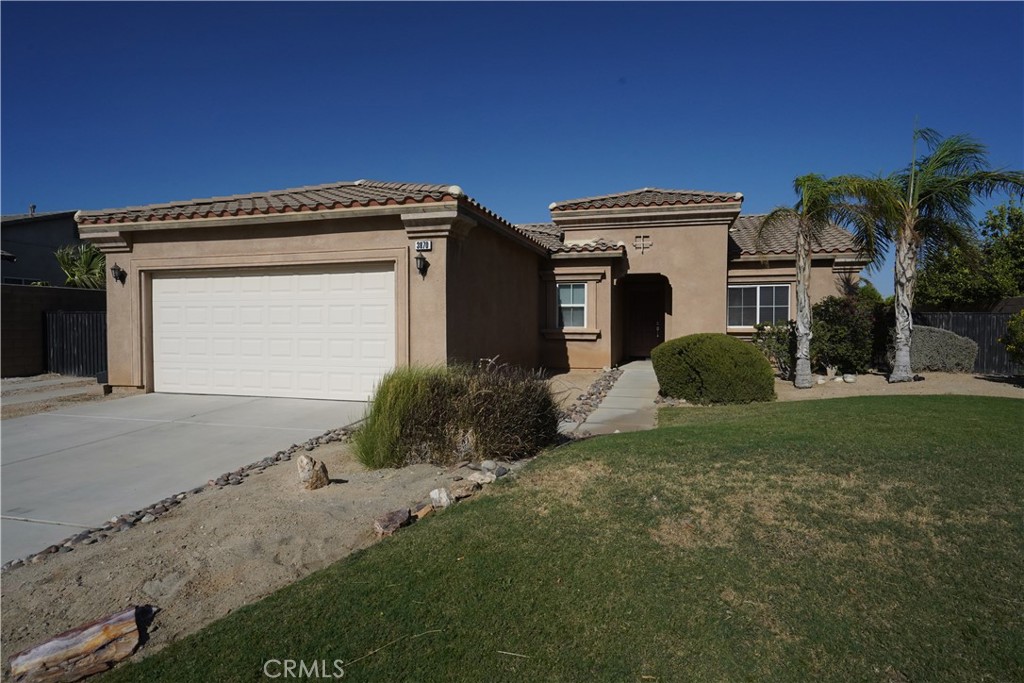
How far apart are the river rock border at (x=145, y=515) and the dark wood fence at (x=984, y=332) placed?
1563 centimetres

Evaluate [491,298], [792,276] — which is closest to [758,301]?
[792,276]

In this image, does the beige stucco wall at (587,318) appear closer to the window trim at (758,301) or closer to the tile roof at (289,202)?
the window trim at (758,301)

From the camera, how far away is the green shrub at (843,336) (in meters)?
13.5

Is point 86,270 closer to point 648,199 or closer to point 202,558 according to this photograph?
point 648,199

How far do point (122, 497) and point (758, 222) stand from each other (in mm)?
20491

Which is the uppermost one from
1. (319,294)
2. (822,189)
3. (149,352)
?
(822,189)

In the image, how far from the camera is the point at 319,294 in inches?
442

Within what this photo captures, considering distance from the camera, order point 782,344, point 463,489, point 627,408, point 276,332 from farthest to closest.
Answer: point 782,344, point 276,332, point 627,408, point 463,489

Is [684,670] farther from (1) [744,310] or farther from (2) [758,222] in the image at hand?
(2) [758,222]

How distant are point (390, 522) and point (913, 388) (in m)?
11.2

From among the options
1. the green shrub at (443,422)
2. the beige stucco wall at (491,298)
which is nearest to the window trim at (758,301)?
the beige stucco wall at (491,298)

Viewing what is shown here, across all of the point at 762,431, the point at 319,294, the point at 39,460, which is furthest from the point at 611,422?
the point at 39,460

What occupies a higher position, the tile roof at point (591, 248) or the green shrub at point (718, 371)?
the tile roof at point (591, 248)

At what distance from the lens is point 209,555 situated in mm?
4512
